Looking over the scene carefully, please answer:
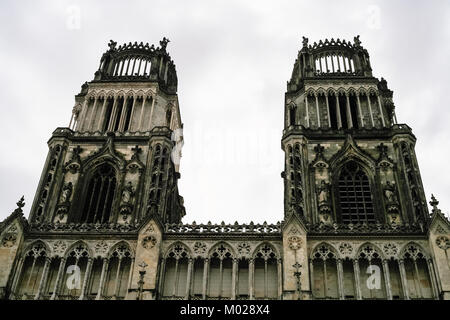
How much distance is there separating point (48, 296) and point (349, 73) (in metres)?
31.2

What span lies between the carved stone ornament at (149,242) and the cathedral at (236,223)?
0.12 metres

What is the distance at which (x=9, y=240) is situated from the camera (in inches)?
1320

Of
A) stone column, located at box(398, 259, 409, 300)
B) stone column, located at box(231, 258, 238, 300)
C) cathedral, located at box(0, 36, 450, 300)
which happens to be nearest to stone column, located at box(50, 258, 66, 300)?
cathedral, located at box(0, 36, 450, 300)

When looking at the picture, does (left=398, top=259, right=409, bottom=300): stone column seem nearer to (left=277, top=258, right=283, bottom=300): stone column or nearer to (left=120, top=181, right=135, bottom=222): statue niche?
(left=277, top=258, right=283, bottom=300): stone column

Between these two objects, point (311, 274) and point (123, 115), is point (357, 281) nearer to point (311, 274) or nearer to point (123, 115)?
point (311, 274)

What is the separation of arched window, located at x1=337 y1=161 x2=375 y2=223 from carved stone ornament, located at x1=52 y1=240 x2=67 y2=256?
1805 cm

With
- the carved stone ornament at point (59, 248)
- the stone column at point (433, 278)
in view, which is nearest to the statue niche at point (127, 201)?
the carved stone ornament at point (59, 248)

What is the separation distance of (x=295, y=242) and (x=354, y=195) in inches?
284

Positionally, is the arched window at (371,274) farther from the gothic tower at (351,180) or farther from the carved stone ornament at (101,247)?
the carved stone ornament at (101,247)

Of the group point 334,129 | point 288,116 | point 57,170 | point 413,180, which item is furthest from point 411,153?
point 57,170

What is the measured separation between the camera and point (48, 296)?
3159 centimetres

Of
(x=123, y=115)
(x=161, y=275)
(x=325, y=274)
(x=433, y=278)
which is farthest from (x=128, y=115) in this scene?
(x=433, y=278)

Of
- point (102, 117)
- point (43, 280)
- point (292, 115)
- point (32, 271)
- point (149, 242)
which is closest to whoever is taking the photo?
point (43, 280)
